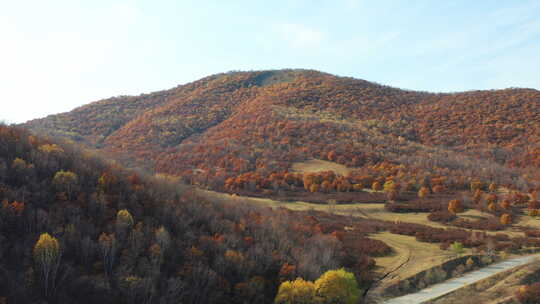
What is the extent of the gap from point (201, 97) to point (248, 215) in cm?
8810

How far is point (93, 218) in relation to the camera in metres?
24.0

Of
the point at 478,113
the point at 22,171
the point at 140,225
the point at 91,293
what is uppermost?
the point at 478,113

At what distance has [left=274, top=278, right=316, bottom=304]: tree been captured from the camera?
2248 cm

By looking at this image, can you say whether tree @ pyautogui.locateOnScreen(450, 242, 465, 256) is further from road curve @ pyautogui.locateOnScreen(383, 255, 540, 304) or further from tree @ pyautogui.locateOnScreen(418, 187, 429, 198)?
tree @ pyautogui.locateOnScreen(418, 187, 429, 198)

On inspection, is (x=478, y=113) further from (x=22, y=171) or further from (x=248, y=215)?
(x=22, y=171)

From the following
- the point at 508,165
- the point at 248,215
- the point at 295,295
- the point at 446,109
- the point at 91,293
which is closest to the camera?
the point at 91,293

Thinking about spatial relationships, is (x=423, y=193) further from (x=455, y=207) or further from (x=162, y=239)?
(x=162, y=239)

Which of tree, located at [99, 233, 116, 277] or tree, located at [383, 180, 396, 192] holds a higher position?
tree, located at [99, 233, 116, 277]

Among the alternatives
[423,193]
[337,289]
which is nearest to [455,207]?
[423,193]

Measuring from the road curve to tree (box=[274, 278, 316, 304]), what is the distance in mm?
6162

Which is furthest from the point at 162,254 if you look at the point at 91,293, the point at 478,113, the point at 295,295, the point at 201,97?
A: the point at 201,97

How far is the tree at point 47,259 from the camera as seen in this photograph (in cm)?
1839

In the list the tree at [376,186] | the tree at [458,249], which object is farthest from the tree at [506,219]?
the tree at [376,186]

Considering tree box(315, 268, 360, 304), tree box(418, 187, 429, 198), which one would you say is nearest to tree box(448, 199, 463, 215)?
tree box(418, 187, 429, 198)
